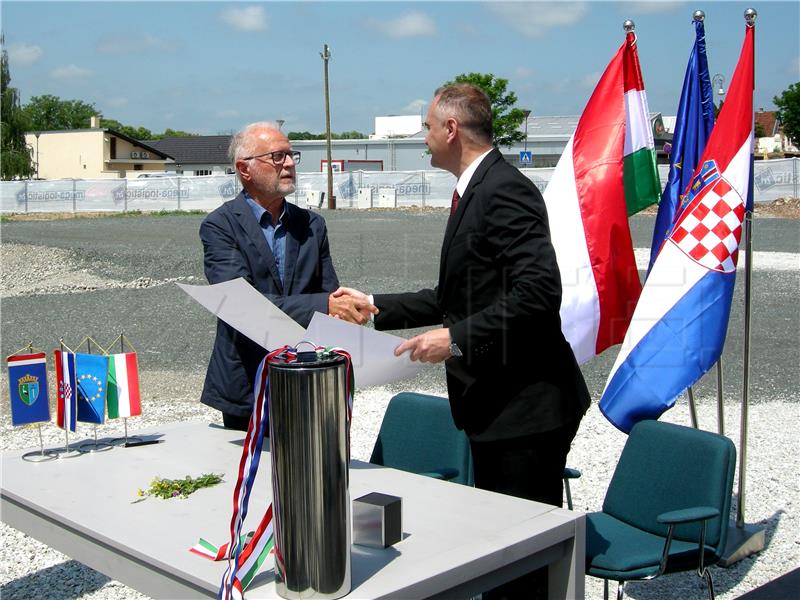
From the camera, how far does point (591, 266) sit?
4688mm

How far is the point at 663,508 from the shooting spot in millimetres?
3600

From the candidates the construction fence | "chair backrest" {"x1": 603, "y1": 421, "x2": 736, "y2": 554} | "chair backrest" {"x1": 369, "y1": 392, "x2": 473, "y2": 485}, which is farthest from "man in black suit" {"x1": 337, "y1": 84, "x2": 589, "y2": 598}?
the construction fence

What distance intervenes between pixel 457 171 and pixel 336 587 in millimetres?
1572

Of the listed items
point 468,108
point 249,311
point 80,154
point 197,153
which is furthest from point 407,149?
point 249,311

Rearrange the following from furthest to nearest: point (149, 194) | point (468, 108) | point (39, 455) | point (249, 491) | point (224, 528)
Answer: point (149, 194)
point (39, 455)
point (468, 108)
point (224, 528)
point (249, 491)

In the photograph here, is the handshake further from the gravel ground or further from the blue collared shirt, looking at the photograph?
the gravel ground

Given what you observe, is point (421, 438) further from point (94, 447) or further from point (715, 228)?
point (715, 228)

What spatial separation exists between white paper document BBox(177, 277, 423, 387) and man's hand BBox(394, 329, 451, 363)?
0.09 feet

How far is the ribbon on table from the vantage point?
1.94 metres

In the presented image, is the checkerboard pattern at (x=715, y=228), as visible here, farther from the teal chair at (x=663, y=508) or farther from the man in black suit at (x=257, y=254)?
the man in black suit at (x=257, y=254)

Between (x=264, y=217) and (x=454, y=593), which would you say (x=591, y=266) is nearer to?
(x=264, y=217)

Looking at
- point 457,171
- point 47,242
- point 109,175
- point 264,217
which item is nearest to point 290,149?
point 264,217

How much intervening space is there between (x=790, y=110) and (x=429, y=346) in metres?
71.5

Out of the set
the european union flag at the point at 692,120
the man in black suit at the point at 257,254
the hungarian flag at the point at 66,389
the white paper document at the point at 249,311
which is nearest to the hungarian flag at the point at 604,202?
the european union flag at the point at 692,120
